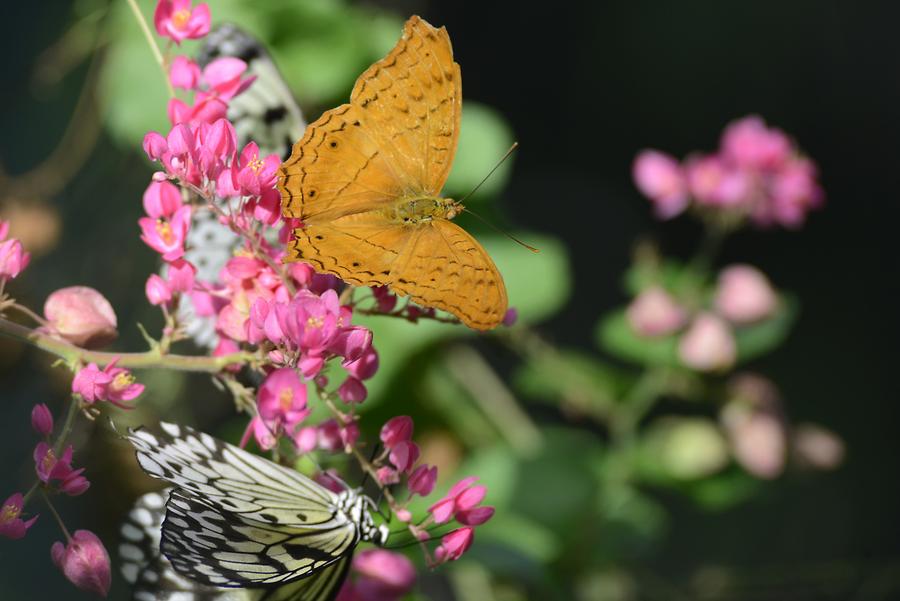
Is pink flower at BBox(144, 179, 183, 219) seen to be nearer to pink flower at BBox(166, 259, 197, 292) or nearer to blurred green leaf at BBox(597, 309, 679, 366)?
pink flower at BBox(166, 259, 197, 292)

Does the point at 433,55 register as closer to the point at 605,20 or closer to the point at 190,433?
the point at 190,433

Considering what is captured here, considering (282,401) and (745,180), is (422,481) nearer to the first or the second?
(282,401)

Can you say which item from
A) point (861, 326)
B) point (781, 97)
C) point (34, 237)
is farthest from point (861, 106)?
point (34, 237)

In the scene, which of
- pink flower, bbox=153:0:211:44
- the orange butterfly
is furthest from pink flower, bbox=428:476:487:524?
pink flower, bbox=153:0:211:44

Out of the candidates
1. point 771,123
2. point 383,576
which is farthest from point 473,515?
point 771,123

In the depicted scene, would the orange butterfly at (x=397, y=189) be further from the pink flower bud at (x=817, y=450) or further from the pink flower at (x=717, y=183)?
the pink flower bud at (x=817, y=450)

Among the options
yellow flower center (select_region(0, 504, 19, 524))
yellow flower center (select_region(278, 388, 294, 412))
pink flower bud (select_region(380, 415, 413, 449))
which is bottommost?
pink flower bud (select_region(380, 415, 413, 449))
